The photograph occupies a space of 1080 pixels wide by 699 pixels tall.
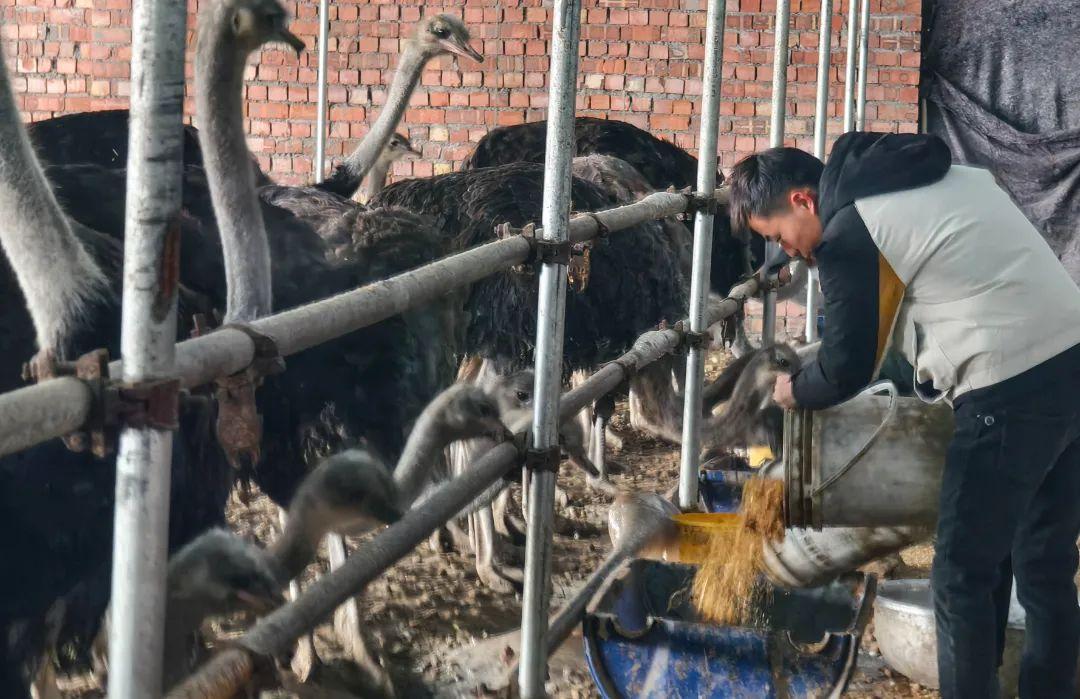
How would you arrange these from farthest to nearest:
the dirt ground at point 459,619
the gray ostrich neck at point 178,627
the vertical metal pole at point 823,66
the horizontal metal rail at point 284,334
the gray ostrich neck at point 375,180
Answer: the gray ostrich neck at point 375,180 < the vertical metal pole at point 823,66 < the dirt ground at point 459,619 < the gray ostrich neck at point 178,627 < the horizontal metal rail at point 284,334

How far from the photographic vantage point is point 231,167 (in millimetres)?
2523

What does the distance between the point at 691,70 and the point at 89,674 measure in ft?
19.5

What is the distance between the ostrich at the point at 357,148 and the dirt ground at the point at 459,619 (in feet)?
4.14

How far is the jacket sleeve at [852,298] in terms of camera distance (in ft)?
7.65

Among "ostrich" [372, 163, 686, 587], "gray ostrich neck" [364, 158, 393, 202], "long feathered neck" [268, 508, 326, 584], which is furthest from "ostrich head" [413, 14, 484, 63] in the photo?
"long feathered neck" [268, 508, 326, 584]

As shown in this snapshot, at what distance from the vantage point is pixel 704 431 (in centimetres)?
408

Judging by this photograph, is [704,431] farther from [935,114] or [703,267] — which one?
[935,114]

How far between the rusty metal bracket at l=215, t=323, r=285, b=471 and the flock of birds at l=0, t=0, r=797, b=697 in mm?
205

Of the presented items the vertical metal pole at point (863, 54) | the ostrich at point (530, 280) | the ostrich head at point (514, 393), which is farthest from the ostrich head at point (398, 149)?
the ostrich head at point (514, 393)

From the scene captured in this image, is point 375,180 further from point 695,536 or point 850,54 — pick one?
point 695,536

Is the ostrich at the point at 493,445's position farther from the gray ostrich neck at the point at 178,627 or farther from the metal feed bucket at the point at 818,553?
the gray ostrich neck at the point at 178,627

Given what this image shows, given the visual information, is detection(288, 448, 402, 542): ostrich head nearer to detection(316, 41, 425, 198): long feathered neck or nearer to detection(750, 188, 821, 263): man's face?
detection(750, 188, 821, 263): man's face

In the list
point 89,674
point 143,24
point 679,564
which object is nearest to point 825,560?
point 679,564

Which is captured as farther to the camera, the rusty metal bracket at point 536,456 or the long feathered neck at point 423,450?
the long feathered neck at point 423,450
